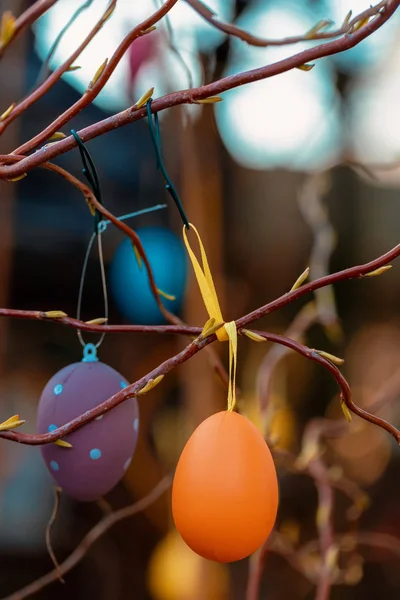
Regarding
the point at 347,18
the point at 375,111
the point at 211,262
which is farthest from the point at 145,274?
the point at 375,111

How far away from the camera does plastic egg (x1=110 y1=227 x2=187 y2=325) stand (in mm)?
994

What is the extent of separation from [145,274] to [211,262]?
0.38m

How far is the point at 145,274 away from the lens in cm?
96

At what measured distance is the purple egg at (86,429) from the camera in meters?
0.38

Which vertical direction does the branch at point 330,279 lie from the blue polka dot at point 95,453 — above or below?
above

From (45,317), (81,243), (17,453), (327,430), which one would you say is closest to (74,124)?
(81,243)

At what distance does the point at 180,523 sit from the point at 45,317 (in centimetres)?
13

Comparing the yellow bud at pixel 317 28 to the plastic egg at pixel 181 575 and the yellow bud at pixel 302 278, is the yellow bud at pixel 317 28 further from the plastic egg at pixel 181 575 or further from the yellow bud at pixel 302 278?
the plastic egg at pixel 181 575

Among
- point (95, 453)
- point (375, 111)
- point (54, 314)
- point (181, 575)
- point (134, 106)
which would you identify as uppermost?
point (375, 111)

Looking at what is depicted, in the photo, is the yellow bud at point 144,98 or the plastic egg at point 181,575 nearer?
the yellow bud at point 144,98

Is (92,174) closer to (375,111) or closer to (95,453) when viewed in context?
(95,453)

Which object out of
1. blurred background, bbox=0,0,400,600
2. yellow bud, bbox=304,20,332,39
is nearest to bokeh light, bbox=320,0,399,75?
blurred background, bbox=0,0,400,600

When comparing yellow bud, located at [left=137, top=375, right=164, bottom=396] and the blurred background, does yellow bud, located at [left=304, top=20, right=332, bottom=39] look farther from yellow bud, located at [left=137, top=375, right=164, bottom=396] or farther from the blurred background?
the blurred background

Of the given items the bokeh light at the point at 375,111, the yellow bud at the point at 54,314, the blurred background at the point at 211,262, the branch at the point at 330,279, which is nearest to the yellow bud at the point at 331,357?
the branch at the point at 330,279
